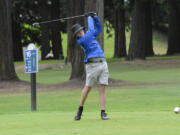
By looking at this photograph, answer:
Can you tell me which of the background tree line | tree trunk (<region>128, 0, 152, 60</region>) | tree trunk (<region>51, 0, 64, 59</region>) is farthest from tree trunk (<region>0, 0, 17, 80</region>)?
tree trunk (<region>51, 0, 64, 59</region>)

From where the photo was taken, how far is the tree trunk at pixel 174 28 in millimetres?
50906

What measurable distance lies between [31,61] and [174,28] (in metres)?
39.3

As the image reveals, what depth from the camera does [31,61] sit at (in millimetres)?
13844

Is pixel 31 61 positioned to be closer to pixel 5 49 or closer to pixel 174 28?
pixel 5 49

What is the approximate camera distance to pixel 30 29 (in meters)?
66.4

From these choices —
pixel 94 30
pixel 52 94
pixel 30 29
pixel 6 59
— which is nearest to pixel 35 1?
pixel 30 29

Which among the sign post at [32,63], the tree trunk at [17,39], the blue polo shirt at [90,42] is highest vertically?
the blue polo shirt at [90,42]

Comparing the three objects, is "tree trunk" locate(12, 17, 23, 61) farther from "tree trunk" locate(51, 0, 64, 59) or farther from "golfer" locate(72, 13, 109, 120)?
"golfer" locate(72, 13, 109, 120)

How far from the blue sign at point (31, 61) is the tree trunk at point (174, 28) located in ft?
124

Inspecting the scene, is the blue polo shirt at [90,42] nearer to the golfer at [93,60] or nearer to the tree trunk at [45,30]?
the golfer at [93,60]

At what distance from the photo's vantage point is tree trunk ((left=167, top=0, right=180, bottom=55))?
2004 inches

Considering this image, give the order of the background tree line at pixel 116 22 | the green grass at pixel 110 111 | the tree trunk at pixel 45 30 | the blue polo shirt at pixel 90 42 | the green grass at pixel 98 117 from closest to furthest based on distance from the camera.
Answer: the green grass at pixel 98 117, the green grass at pixel 110 111, the blue polo shirt at pixel 90 42, the background tree line at pixel 116 22, the tree trunk at pixel 45 30

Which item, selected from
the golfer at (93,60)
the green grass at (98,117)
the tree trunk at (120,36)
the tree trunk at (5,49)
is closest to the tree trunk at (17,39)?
the tree trunk at (120,36)

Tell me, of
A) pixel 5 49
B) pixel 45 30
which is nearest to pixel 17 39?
pixel 45 30
